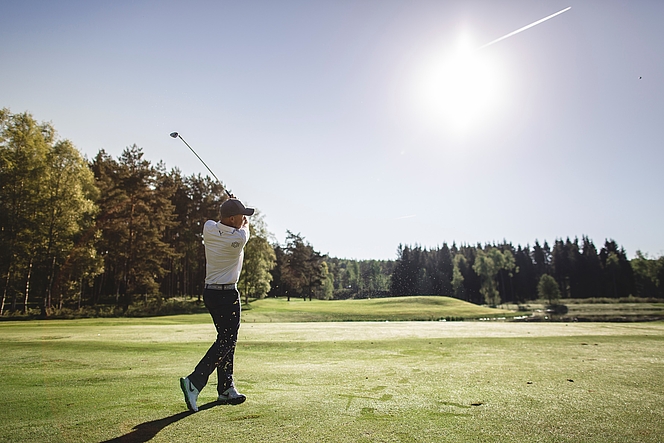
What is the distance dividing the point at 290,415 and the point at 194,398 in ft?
3.92

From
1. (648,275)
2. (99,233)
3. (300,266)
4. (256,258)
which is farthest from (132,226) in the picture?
(648,275)

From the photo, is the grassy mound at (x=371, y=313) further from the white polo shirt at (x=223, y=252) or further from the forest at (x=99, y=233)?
the white polo shirt at (x=223, y=252)

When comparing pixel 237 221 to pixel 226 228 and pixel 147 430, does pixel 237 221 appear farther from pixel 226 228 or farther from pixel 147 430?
pixel 147 430

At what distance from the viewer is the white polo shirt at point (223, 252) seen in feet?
16.9

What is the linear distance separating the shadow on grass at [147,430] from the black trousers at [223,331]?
65 centimetres

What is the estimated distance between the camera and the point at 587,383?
631 cm

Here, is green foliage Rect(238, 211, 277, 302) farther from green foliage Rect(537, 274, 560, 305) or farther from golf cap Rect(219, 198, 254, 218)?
green foliage Rect(537, 274, 560, 305)

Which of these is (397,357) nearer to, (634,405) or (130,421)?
(634,405)

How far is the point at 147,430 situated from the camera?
3.70 meters

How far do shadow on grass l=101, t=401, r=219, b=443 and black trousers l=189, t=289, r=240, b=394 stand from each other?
25.7 inches

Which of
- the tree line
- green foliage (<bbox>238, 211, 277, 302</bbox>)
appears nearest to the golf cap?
green foliage (<bbox>238, 211, 277, 302</bbox>)

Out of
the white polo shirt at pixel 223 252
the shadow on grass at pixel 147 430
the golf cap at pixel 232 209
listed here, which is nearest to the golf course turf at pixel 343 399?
the shadow on grass at pixel 147 430

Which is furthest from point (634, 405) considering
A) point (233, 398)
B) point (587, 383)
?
point (233, 398)

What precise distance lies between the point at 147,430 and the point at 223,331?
5.01ft
